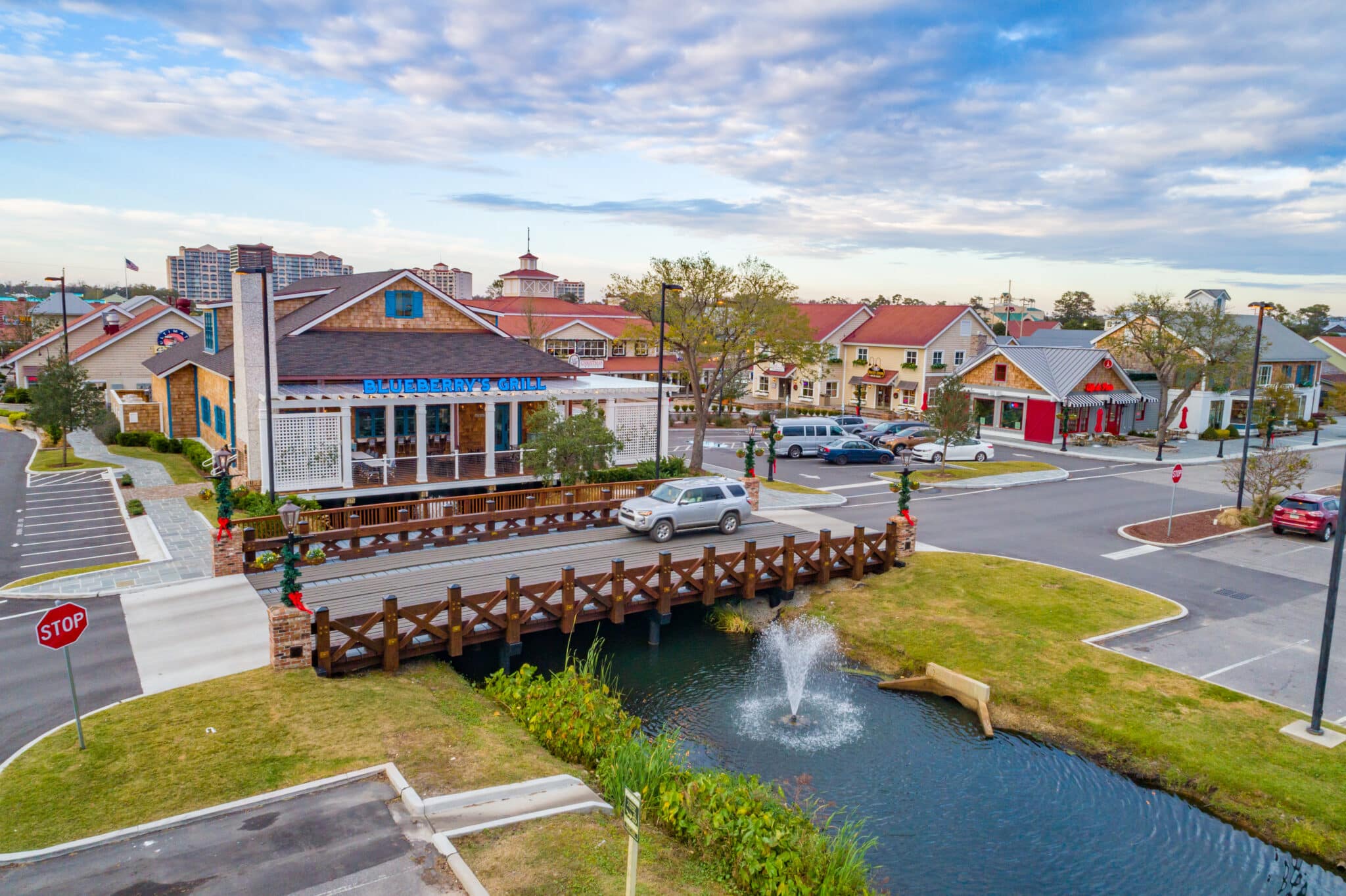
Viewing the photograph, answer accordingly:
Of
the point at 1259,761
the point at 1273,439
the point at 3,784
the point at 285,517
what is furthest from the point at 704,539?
the point at 1273,439

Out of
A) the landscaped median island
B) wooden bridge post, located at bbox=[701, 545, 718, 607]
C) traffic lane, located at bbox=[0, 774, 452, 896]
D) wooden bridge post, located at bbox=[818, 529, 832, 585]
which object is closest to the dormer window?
wooden bridge post, located at bbox=[701, 545, 718, 607]

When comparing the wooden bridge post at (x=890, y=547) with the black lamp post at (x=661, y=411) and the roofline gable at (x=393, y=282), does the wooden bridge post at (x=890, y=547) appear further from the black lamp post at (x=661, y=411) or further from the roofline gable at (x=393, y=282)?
the roofline gable at (x=393, y=282)

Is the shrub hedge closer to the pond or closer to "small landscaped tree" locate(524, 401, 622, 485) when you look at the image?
the pond

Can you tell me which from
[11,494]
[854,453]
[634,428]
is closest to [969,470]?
[854,453]

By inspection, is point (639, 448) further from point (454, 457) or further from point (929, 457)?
point (929, 457)

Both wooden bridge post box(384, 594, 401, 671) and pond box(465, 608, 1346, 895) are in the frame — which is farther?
wooden bridge post box(384, 594, 401, 671)

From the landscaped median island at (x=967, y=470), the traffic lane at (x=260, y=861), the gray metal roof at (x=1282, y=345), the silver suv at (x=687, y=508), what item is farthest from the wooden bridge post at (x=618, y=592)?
the gray metal roof at (x=1282, y=345)
